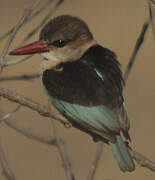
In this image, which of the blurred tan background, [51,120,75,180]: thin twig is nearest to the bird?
[51,120,75,180]: thin twig

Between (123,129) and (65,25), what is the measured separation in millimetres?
920

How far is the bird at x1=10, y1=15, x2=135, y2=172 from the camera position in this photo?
372 centimetres

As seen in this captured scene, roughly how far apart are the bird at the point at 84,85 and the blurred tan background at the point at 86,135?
285 centimetres

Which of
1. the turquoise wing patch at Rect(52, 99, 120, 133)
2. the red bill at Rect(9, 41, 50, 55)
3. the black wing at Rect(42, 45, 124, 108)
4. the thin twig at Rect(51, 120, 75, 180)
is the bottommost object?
the thin twig at Rect(51, 120, 75, 180)

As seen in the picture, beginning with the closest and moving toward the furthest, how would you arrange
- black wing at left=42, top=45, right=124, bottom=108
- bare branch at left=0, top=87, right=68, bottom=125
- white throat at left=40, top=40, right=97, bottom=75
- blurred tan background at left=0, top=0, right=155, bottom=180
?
bare branch at left=0, top=87, right=68, bottom=125 < black wing at left=42, top=45, right=124, bottom=108 < white throat at left=40, top=40, right=97, bottom=75 < blurred tan background at left=0, top=0, right=155, bottom=180

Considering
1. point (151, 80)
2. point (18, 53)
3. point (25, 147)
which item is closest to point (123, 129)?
point (18, 53)

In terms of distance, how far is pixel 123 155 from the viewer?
3.67m

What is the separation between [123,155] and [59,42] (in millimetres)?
1024

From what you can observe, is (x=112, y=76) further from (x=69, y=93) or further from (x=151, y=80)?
(x=151, y=80)

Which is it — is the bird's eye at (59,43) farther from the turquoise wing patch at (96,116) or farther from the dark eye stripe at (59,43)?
the turquoise wing patch at (96,116)

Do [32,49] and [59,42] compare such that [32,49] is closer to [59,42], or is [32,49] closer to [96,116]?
[59,42]

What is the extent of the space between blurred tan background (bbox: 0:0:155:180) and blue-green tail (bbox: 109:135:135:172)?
10.0 feet

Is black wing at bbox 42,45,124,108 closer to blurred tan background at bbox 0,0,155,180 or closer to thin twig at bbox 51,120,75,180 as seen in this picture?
thin twig at bbox 51,120,75,180

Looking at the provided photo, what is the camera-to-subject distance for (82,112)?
149 inches
